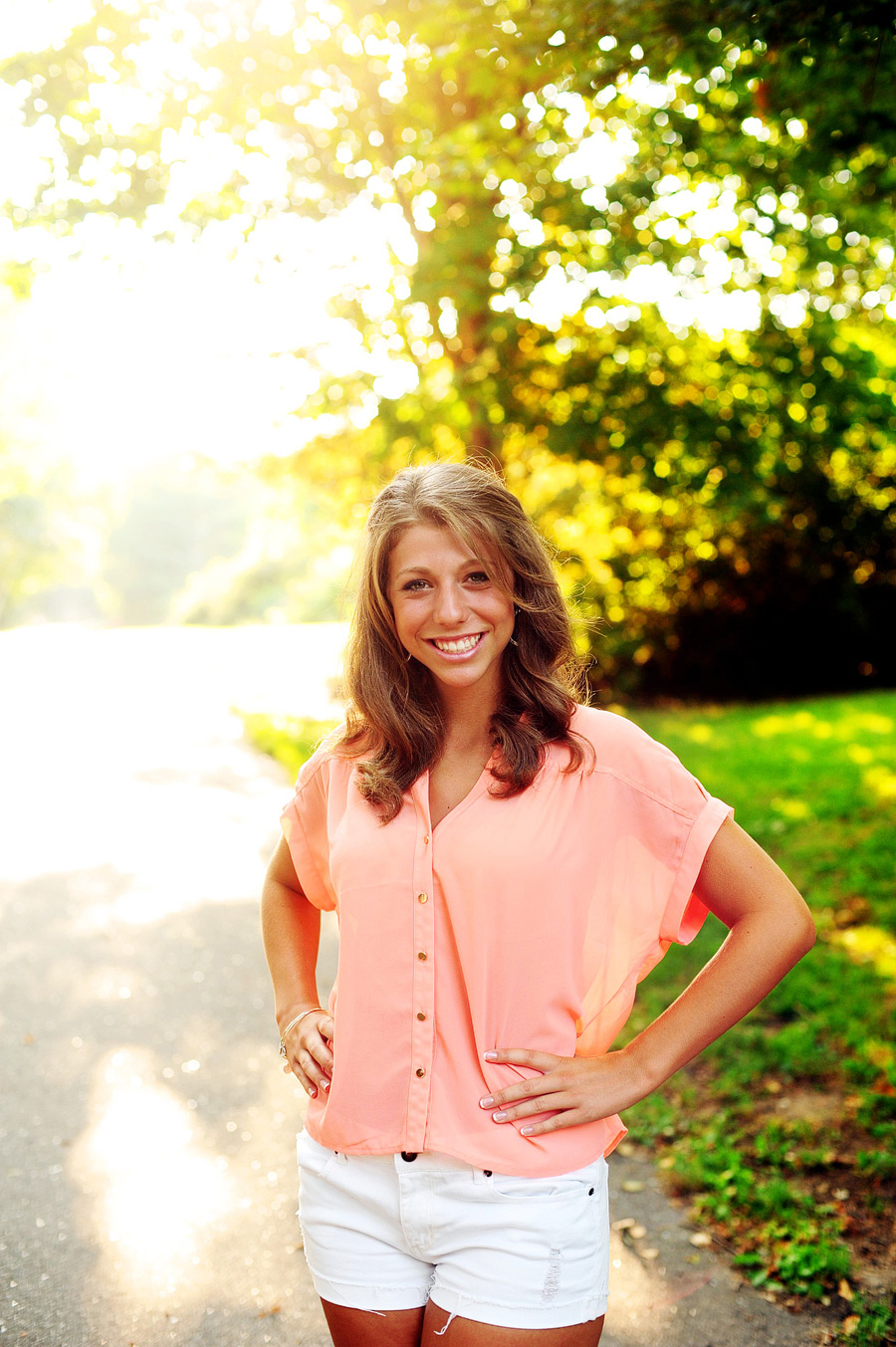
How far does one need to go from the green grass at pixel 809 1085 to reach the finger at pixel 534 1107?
194 centimetres

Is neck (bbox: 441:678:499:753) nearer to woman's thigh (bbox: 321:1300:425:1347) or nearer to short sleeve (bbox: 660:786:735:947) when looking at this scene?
short sleeve (bbox: 660:786:735:947)

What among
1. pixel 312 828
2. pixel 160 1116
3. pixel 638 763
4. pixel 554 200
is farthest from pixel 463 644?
pixel 554 200

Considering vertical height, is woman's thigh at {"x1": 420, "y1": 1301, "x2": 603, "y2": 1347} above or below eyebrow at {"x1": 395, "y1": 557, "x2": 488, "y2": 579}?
below

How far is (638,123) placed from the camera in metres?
6.53

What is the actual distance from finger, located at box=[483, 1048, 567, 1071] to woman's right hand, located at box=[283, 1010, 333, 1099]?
0.42 m

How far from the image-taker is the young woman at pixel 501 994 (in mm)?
1894

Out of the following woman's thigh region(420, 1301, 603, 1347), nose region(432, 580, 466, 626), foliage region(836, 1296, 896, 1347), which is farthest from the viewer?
foliage region(836, 1296, 896, 1347)

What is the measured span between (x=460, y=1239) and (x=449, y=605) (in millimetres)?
1163

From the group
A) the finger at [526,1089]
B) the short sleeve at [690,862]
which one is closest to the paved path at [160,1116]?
the finger at [526,1089]

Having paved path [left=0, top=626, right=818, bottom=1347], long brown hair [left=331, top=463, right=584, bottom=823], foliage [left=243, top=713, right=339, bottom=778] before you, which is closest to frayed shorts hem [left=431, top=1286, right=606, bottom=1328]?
long brown hair [left=331, top=463, right=584, bottom=823]

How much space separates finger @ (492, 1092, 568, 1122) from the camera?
1909 millimetres

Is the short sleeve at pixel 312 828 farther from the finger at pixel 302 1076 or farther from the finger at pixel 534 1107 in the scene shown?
the finger at pixel 534 1107

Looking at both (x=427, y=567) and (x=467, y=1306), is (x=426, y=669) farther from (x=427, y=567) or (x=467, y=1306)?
(x=467, y=1306)

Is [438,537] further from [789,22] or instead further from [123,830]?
[123,830]
